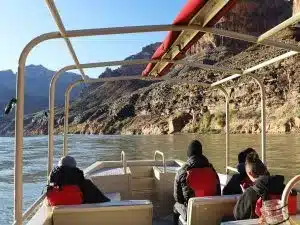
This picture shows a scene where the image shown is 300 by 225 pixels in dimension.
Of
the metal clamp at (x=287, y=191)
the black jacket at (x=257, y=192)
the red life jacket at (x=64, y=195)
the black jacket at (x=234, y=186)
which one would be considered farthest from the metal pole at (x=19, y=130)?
the black jacket at (x=234, y=186)

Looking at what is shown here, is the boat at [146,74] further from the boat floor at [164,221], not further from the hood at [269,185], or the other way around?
the hood at [269,185]

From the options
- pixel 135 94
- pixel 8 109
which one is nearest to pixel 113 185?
pixel 8 109

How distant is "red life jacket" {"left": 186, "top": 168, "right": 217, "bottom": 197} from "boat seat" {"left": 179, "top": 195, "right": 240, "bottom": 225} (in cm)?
43

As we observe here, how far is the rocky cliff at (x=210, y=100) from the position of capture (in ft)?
213

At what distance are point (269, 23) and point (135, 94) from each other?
4466 cm

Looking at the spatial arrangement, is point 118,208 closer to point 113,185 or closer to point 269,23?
point 113,185

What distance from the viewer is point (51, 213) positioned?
3.65 metres

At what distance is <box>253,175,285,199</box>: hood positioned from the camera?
10.5 ft

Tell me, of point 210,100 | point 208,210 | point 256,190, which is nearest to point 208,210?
point 208,210

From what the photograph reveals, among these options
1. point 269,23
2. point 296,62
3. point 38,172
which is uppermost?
point 269,23

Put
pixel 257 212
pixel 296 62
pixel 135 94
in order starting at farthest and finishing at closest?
pixel 135 94
pixel 296 62
pixel 257 212

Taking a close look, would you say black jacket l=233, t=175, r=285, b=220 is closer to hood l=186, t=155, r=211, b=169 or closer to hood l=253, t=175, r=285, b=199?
hood l=253, t=175, r=285, b=199

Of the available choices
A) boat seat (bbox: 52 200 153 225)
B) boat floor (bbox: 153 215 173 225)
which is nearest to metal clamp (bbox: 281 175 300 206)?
boat seat (bbox: 52 200 153 225)

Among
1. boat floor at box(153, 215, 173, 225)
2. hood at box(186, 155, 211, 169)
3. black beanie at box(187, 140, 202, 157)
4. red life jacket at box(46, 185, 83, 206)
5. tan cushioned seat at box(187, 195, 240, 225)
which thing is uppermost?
black beanie at box(187, 140, 202, 157)
